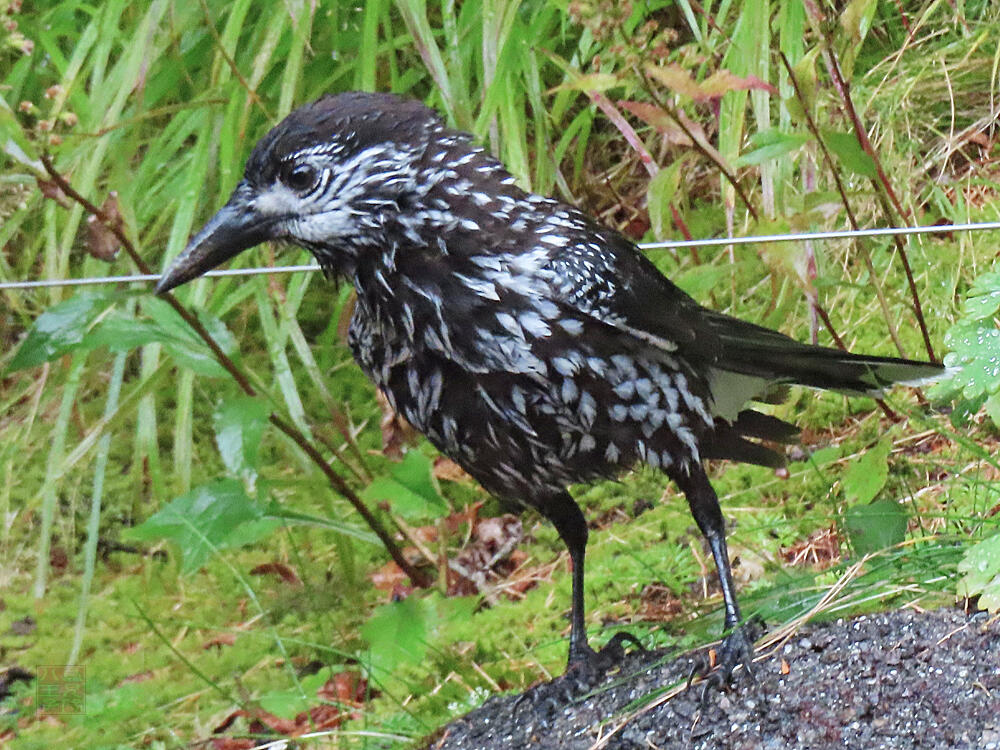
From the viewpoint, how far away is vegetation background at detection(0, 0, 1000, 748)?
2.90 metres

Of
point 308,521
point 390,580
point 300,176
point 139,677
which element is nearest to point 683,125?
point 300,176

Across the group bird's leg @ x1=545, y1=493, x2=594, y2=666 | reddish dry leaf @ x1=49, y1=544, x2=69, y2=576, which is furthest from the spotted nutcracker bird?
reddish dry leaf @ x1=49, y1=544, x2=69, y2=576

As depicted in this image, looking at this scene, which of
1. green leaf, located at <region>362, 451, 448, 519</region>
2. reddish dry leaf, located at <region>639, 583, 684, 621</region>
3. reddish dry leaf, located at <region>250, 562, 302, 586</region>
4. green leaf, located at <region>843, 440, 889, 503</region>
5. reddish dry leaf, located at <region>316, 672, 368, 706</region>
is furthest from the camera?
reddish dry leaf, located at <region>250, 562, 302, 586</region>

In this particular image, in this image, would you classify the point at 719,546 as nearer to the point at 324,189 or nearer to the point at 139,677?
the point at 324,189

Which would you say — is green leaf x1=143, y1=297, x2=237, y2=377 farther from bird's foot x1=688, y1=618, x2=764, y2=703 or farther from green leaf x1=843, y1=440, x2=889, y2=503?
green leaf x1=843, y1=440, x2=889, y2=503

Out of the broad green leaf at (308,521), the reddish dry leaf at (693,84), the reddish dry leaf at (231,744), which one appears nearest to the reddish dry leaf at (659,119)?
the reddish dry leaf at (693,84)

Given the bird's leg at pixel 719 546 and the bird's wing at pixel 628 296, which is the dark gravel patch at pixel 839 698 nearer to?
the bird's leg at pixel 719 546

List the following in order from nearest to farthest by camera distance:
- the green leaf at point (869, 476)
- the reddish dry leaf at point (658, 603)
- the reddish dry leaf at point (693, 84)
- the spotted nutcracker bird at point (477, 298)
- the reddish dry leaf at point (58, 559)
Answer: the spotted nutcracker bird at point (477, 298), the reddish dry leaf at point (693, 84), the green leaf at point (869, 476), the reddish dry leaf at point (658, 603), the reddish dry leaf at point (58, 559)

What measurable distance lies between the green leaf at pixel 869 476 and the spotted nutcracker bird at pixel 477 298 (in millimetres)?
503

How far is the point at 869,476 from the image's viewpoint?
9.57 feet

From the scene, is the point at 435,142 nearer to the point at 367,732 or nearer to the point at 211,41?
the point at 367,732

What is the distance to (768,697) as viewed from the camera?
2.14m

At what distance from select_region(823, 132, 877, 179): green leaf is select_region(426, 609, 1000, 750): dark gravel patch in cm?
113

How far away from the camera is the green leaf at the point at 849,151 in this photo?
2.86m
